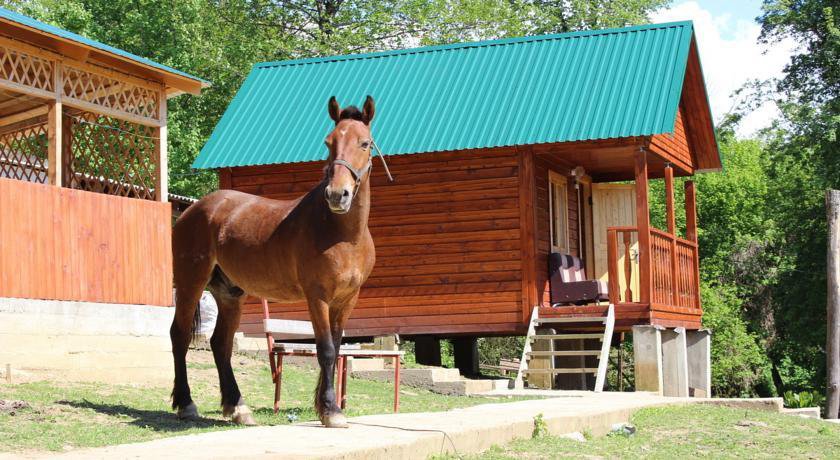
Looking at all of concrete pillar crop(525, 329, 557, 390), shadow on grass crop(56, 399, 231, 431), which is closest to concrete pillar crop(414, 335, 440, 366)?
concrete pillar crop(525, 329, 557, 390)

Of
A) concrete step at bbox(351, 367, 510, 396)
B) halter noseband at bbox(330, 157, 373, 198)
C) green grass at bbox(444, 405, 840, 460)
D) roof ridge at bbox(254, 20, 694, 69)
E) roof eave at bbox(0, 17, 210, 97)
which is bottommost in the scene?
green grass at bbox(444, 405, 840, 460)

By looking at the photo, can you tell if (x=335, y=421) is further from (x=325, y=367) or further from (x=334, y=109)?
(x=334, y=109)

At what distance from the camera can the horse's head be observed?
768cm

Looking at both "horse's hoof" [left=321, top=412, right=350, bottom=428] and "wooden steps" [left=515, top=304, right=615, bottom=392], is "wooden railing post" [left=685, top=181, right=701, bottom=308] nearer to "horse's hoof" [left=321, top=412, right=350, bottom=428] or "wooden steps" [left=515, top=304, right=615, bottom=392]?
"wooden steps" [left=515, top=304, right=615, bottom=392]

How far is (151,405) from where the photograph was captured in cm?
1091

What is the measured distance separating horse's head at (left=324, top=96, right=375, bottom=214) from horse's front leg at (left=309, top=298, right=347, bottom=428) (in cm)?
84

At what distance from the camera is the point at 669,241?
59.5 feet

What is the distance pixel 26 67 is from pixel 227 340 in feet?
18.9

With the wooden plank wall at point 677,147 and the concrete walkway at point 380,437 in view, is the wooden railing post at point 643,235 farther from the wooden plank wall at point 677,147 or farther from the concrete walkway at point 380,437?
the concrete walkway at point 380,437

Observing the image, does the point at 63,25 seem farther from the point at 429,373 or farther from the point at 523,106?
the point at 429,373

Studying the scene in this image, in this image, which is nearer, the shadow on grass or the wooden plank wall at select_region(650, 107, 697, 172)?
the shadow on grass

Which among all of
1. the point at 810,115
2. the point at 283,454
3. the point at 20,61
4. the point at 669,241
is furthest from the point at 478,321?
the point at 810,115

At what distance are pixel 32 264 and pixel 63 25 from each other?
60.9 feet

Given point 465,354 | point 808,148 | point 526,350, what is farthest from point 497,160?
point 808,148
